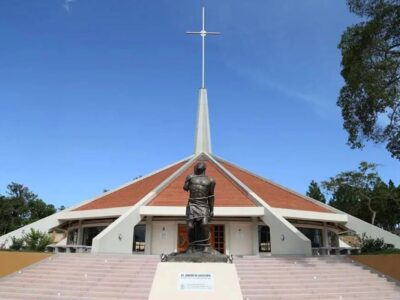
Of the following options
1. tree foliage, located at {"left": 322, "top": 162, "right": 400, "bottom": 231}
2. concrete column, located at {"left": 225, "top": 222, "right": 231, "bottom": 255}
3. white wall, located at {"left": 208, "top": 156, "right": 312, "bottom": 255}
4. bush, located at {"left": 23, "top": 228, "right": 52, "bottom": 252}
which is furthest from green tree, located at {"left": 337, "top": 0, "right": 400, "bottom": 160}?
tree foliage, located at {"left": 322, "top": 162, "right": 400, "bottom": 231}

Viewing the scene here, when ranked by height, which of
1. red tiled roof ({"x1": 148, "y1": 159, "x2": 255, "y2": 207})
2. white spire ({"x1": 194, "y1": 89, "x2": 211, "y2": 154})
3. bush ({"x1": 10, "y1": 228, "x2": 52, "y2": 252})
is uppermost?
white spire ({"x1": 194, "y1": 89, "x2": 211, "y2": 154})

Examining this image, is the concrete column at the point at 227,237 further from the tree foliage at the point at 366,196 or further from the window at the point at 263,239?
the tree foliage at the point at 366,196

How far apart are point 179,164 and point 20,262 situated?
15.8 metres

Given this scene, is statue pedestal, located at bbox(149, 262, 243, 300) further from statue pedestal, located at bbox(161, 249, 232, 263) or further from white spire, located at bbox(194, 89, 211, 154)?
white spire, located at bbox(194, 89, 211, 154)

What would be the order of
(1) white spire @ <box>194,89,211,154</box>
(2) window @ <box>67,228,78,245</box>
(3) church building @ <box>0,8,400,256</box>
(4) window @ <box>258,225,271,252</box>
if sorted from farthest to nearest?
(1) white spire @ <box>194,89,211,154</box> → (2) window @ <box>67,228,78,245</box> → (4) window @ <box>258,225,271,252</box> → (3) church building @ <box>0,8,400,256</box>

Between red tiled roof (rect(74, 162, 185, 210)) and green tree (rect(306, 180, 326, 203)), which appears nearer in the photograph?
red tiled roof (rect(74, 162, 185, 210))

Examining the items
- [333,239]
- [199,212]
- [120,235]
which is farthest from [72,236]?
[199,212]

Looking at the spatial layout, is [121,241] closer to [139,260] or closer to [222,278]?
[139,260]

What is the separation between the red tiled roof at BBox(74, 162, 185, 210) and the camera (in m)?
22.0

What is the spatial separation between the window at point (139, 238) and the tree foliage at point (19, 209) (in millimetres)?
30272

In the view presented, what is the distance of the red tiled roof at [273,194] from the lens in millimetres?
22170

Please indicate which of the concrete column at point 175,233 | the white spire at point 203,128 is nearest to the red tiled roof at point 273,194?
the white spire at point 203,128

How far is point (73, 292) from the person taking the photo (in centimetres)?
1085

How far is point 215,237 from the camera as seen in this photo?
21.4 meters
